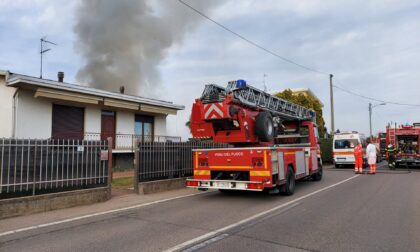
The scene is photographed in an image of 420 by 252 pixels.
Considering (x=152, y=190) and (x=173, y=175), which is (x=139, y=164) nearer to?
(x=152, y=190)

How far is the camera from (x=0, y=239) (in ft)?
18.5

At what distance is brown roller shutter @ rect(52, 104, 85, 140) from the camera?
15.6 metres

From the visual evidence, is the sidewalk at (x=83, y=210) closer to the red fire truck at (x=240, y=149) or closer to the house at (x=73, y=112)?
the red fire truck at (x=240, y=149)

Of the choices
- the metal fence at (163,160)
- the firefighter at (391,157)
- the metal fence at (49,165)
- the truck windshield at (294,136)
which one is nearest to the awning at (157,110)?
the metal fence at (163,160)

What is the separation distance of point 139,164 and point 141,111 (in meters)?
9.05

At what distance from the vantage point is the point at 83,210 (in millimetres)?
8125

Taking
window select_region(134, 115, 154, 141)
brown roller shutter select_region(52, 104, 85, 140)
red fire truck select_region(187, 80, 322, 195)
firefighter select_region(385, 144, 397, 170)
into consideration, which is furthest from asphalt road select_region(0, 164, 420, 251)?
firefighter select_region(385, 144, 397, 170)

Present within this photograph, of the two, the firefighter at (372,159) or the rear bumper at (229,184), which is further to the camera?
the firefighter at (372,159)

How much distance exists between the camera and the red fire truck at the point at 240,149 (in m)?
8.95

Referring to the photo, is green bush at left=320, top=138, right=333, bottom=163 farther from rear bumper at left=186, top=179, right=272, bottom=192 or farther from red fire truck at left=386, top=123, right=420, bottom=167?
rear bumper at left=186, top=179, right=272, bottom=192

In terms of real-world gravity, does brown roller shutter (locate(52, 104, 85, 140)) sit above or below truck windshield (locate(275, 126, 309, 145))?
above

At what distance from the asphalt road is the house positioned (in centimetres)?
611

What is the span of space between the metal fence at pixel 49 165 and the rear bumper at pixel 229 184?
2.59m

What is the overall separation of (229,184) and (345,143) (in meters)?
16.6
